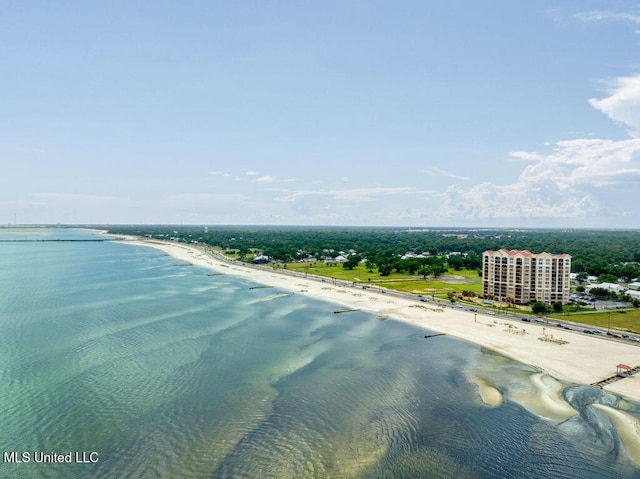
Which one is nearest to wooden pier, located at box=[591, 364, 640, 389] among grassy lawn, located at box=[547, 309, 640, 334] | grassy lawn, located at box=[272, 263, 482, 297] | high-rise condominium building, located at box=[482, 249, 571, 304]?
grassy lawn, located at box=[547, 309, 640, 334]

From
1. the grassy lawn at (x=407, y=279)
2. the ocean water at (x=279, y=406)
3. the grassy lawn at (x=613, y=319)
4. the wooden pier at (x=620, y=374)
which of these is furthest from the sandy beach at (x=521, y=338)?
the grassy lawn at (x=407, y=279)

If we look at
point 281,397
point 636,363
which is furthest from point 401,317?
point 281,397

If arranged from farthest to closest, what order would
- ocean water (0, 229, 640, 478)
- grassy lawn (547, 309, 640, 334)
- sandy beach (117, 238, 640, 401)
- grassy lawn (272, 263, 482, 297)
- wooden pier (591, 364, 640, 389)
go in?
grassy lawn (272, 263, 482, 297), grassy lawn (547, 309, 640, 334), sandy beach (117, 238, 640, 401), wooden pier (591, 364, 640, 389), ocean water (0, 229, 640, 478)

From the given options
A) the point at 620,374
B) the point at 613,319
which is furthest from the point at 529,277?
the point at 620,374

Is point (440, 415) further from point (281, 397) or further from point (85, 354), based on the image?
point (85, 354)

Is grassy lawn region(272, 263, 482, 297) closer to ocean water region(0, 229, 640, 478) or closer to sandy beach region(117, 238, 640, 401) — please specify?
sandy beach region(117, 238, 640, 401)

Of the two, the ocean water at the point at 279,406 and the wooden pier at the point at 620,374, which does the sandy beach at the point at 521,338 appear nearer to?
the wooden pier at the point at 620,374
